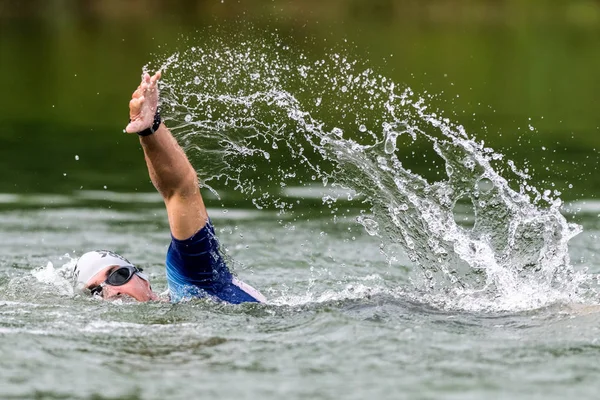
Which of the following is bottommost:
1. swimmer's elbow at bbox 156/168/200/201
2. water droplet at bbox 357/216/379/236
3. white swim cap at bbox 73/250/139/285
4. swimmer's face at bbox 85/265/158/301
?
swimmer's face at bbox 85/265/158/301

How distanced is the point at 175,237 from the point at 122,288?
2.73ft

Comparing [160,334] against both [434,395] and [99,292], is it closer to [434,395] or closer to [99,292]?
[99,292]

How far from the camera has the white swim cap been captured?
7922 millimetres

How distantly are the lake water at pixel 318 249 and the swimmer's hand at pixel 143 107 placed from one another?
39.1 inches

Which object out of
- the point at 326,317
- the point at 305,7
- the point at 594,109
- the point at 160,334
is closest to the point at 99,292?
the point at 160,334

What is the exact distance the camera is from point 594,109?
803 inches

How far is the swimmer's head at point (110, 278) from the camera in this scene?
7.81 metres

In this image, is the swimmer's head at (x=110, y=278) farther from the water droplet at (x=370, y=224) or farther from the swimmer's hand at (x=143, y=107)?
the water droplet at (x=370, y=224)

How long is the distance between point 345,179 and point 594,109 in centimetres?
1264

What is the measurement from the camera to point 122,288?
7.80 metres

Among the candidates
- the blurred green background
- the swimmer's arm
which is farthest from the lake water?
the swimmer's arm

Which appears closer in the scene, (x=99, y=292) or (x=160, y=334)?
(x=160, y=334)

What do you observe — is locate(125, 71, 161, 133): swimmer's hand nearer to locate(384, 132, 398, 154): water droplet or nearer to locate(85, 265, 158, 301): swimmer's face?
locate(85, 265, 158, 301): swimmer's face

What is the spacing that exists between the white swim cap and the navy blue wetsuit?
1.83 ft
